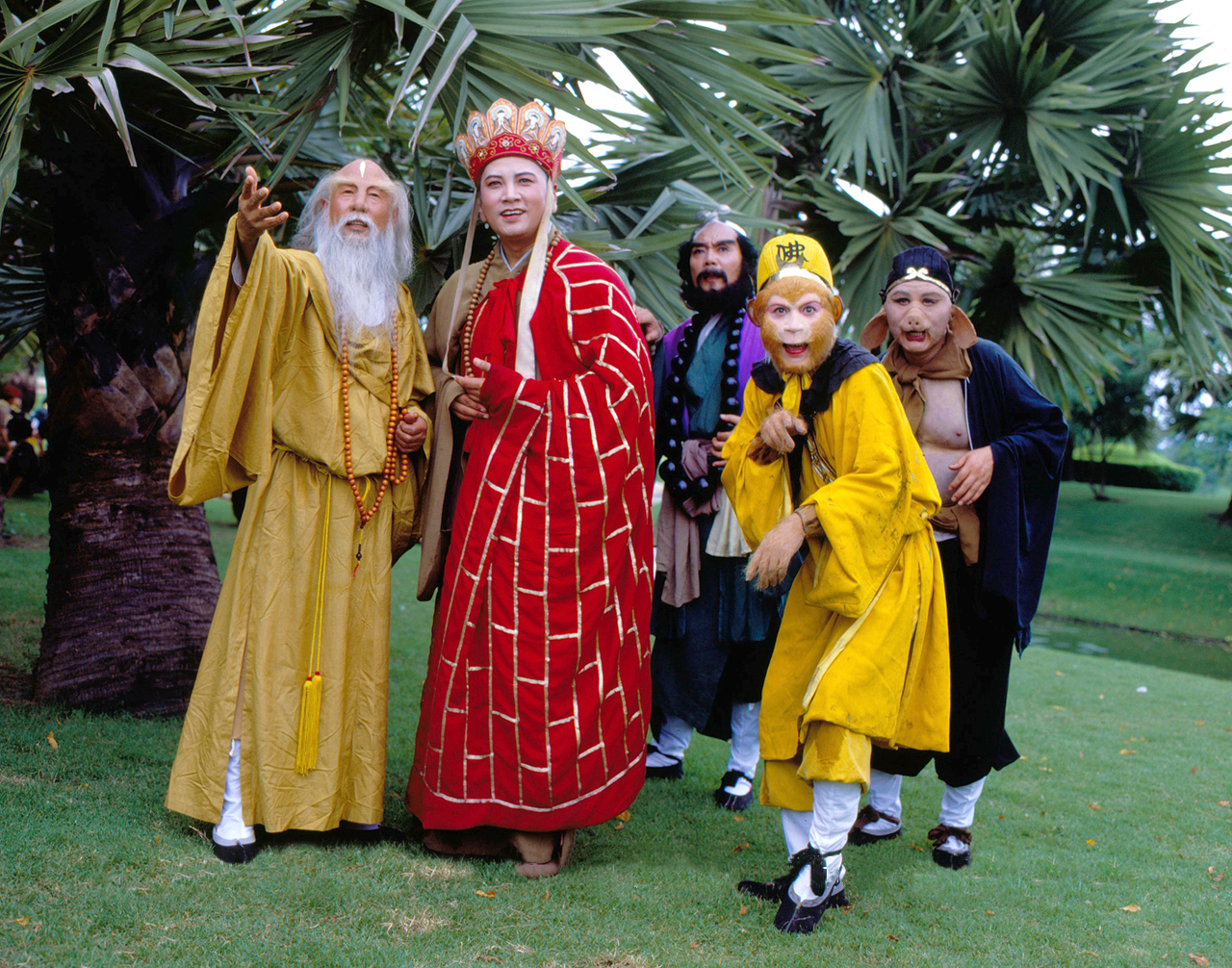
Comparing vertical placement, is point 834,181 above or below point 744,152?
above

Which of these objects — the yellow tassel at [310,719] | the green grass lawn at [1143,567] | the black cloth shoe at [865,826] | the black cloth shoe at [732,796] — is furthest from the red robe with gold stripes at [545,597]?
the green grass lawn at [1143,567]

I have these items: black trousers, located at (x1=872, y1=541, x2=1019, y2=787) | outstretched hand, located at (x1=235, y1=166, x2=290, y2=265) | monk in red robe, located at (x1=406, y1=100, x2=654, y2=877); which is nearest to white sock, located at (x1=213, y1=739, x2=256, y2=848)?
monk in red robe, located at (x1=406, y1=100, x2=654, y2=877)

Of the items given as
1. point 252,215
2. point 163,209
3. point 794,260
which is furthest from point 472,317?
point 163,209

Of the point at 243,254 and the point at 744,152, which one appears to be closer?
the point at 243,254

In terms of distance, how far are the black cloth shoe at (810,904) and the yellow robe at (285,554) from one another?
1.29 metres

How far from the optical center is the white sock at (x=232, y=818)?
2.94 meters

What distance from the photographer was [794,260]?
2904 mm

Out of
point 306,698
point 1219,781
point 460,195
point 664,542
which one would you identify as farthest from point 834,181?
point 306,698

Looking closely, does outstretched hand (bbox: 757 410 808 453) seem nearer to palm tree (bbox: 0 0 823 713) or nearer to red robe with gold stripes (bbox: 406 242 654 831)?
red robe with gold stripes (bbox: 406 242 654 831)

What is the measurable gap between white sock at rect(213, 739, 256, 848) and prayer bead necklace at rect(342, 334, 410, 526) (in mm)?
736

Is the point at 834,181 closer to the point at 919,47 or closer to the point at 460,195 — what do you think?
the point at 919,47

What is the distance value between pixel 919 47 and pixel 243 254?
5655 mm

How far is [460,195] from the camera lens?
14.3 ft

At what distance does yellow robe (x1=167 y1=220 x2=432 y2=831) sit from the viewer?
2898 millimetres
